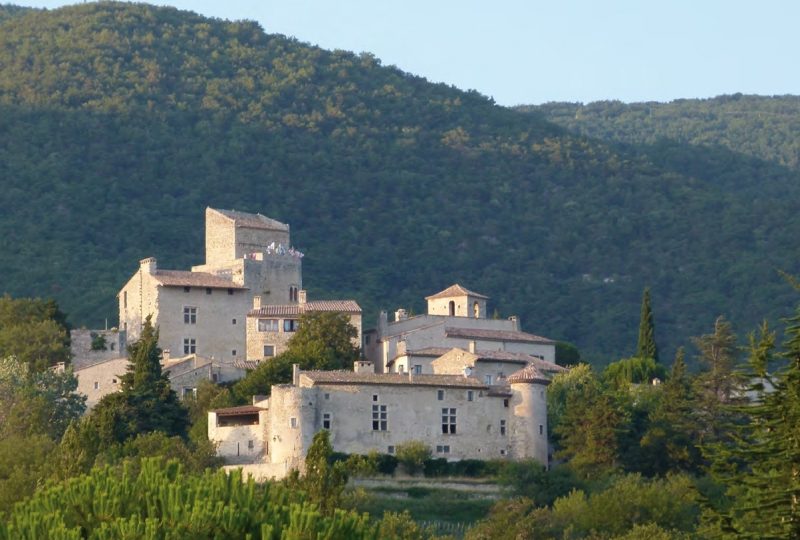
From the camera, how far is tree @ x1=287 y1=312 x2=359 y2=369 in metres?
74.4

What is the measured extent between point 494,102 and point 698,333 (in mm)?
51084

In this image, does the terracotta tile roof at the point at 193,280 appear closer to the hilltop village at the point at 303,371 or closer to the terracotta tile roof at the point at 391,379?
the hilltop village at the point at 303,371

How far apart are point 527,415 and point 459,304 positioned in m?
13.1

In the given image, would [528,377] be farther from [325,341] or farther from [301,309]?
[301,309]

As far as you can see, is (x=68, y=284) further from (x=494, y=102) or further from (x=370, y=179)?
(x=494, y=102)

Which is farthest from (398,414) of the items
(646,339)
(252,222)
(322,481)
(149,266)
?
(646,339)

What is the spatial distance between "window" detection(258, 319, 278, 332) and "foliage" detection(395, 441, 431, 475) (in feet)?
34.3

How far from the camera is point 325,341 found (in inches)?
2975

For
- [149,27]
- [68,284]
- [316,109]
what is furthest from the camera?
[149,27]

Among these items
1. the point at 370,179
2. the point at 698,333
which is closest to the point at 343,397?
the point at 698,333

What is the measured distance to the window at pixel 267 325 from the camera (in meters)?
78.2

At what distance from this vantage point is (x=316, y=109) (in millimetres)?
154875

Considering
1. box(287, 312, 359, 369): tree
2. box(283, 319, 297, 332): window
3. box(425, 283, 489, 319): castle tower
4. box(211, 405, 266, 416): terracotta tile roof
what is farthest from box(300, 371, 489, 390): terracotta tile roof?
box(425, 283, 489, 319): castle tower

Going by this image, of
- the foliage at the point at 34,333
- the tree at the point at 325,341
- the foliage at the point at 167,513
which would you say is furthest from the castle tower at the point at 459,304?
the foliage at the point at 167,513
